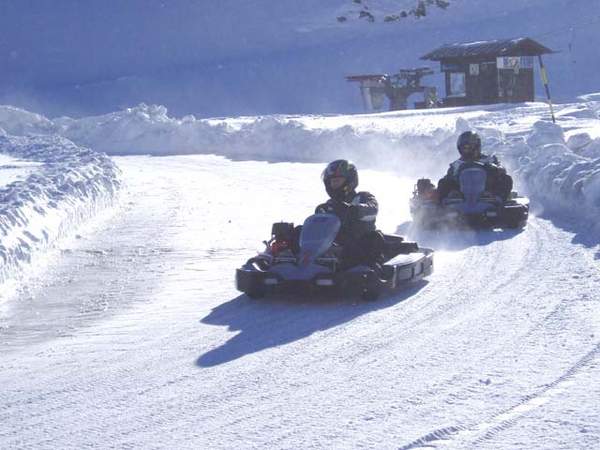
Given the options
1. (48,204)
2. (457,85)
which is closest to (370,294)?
(48,204)

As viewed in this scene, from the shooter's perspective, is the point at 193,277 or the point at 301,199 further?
the point at 301,199

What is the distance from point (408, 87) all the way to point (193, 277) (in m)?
44.0

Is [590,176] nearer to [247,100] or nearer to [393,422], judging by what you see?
[393,422]

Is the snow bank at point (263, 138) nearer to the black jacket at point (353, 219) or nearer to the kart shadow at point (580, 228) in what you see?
the kart shadow at point (580, 228)

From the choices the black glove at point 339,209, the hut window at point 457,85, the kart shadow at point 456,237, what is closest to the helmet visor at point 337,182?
the black glove at point 339,209

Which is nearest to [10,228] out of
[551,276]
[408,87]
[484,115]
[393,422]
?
[551,276]

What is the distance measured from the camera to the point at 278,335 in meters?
7.34

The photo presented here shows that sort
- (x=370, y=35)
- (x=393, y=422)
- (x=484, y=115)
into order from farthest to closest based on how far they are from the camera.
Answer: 1. (x=370, y=35)
2. (x=484, y=115)
3. (x=393, y=422)

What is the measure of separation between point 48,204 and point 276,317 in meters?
6.78

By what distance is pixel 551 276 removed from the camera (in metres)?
9.03

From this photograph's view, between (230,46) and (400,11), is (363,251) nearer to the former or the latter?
(230,46)

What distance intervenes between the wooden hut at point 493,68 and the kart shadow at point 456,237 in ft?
107

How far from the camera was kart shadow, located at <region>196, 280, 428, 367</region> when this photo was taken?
700 cm

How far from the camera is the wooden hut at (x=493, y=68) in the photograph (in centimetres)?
4378
